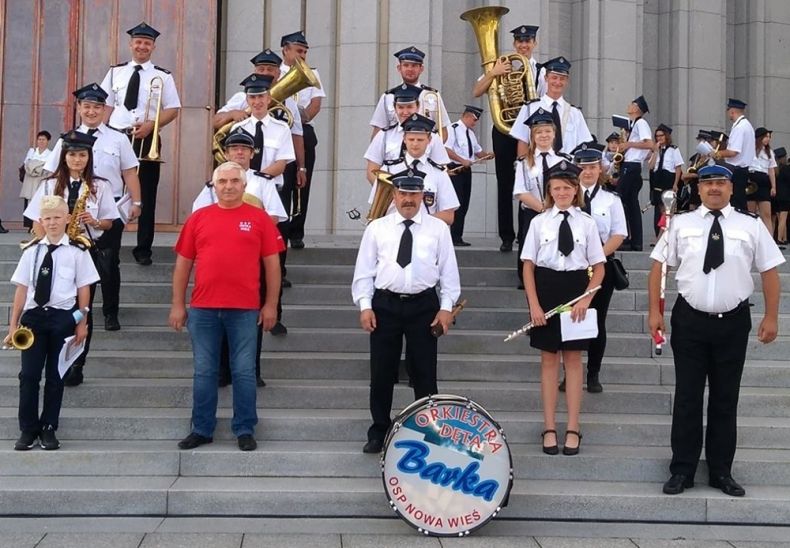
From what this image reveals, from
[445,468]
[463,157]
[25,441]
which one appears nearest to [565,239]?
[445,468]

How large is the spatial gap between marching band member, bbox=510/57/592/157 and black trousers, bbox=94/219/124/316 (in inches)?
146

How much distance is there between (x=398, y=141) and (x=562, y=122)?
182cm

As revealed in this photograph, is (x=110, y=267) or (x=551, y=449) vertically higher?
(x=110, y=267)

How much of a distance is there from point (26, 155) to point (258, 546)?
10128 millimetres

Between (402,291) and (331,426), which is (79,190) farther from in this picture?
(402,291)

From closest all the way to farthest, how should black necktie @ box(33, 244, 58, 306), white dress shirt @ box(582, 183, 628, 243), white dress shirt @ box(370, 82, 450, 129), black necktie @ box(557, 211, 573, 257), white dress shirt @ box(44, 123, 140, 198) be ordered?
black necktie @ box(33, 244, 58, 306)
black necktie @ box(557, 211, 573, 257)
white dress shirt @ box(582, 183, 628, 243)
white dress shirt @ box(44, 123, 140, 198)
white dress shirt @ box(370, 82, 450, 129)

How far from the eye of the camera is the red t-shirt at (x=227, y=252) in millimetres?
6871

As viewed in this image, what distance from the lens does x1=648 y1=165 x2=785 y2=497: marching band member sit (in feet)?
21.5

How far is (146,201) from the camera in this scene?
958 cm

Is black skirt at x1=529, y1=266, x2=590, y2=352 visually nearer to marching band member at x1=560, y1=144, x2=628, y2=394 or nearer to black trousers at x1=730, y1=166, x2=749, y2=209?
marching band member at x1=560, y1=144, x2=628, y2=394

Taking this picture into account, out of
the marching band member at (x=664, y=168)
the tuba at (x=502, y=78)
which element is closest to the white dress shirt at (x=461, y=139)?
the tuba at (x=502, y=78)

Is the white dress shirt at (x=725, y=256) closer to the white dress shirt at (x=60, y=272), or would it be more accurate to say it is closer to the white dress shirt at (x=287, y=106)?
the white dress shirt at (x=60, y=272)

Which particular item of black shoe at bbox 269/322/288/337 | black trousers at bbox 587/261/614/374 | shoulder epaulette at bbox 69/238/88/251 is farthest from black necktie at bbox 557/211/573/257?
shoulder epaulette at bbox 69/238/88/251

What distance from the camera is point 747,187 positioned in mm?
13055
